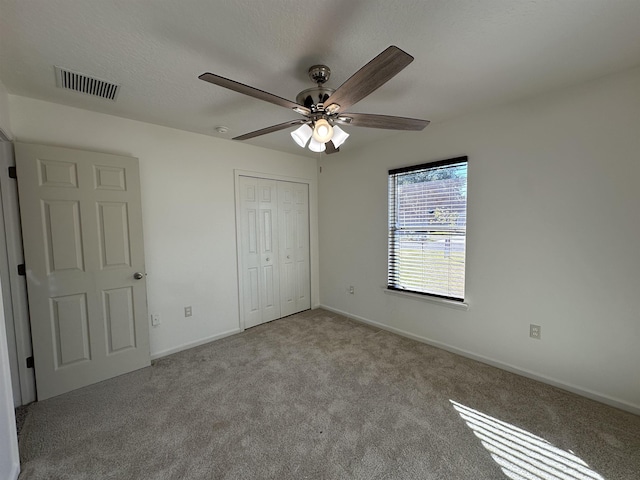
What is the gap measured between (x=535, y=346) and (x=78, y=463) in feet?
11.0

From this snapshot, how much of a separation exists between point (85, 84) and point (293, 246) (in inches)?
106

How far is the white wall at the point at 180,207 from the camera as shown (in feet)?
7.61

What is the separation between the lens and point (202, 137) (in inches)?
116

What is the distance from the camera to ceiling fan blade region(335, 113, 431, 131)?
1655 mm

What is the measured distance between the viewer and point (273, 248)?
369cm

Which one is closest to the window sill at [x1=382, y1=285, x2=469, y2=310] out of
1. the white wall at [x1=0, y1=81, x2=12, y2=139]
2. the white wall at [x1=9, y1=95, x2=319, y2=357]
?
the white wall at [x1=9, y1=95, x2=319, y2=357]

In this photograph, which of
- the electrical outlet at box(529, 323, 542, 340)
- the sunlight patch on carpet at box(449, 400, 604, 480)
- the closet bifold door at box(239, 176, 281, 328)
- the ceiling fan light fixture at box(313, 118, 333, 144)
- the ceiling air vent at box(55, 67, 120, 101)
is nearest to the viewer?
the sunlight patch on carpet at box(449, 400, 604, 480)

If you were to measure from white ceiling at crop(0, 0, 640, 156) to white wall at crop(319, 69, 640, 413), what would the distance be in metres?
0.30

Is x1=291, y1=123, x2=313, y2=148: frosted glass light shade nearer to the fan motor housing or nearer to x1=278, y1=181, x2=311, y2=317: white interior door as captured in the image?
the fan motor housing

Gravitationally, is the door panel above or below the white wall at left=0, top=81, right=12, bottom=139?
below

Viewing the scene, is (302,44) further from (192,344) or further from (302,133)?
(192,344)

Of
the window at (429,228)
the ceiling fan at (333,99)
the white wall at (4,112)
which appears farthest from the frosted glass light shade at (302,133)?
the white wall at (4,112)

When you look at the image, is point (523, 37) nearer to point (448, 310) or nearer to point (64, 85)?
point (448, 310)

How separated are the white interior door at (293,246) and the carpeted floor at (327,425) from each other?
138cm
